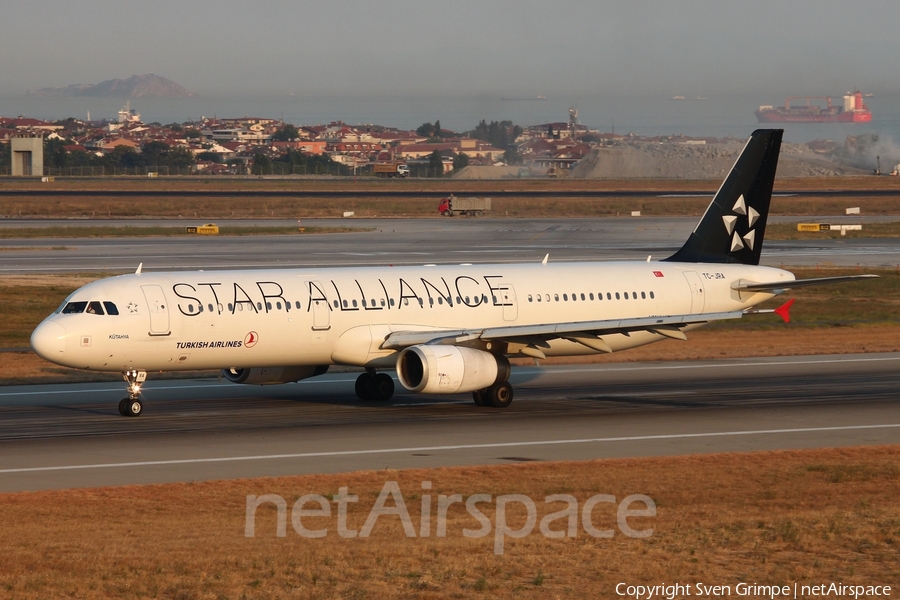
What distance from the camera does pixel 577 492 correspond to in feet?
77.7

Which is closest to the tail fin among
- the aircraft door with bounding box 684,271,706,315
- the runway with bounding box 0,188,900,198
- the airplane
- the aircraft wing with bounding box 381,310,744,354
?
the airplane

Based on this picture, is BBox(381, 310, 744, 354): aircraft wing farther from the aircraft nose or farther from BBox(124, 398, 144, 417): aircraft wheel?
the aircraft nose

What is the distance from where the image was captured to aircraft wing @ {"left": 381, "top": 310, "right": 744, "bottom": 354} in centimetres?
3453

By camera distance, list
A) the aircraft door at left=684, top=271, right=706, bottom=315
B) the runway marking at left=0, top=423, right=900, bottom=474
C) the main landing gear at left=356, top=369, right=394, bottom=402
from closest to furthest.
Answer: the runway marking at left=0, top=423, right=900, bottom=474
the main landing gear at left=356, top=369, right=394, bottom=402
the aircraft door at left=684, top=271, right=706, bottom=315

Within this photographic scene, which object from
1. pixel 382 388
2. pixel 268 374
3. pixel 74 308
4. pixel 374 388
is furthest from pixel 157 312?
pixel 382 388

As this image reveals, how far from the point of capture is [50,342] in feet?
103

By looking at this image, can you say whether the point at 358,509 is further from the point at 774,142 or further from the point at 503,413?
the point at 774,142

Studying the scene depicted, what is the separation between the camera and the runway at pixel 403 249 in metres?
80.1

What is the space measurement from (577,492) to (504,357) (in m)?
11.9

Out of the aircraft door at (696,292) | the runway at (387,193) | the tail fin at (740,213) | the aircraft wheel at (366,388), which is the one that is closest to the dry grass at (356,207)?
the runway at (387,193)

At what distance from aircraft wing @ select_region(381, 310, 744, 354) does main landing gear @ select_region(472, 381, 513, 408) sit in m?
1.41

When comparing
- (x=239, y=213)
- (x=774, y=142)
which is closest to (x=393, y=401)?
(x=774, y=142)

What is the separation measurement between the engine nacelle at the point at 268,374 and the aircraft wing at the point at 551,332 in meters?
2.73

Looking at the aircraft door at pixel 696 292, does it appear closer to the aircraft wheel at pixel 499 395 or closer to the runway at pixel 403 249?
the aircraft wheel at pixel 499 395
